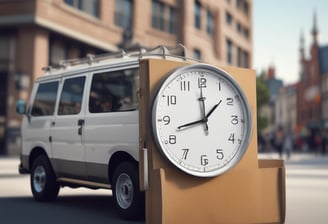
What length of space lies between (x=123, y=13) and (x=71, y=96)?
23.4 m

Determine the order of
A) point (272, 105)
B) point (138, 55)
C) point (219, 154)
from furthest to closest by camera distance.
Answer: point (272, 105), point (138, 55), point (219, 154)

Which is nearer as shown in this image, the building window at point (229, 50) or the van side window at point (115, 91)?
the van side window at point (115, 91)

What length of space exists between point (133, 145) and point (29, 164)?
3512mm

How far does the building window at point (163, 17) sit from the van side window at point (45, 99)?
25.5 m

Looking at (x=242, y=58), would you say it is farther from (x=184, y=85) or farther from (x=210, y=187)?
(x=210, y=187)

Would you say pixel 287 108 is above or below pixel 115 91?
above

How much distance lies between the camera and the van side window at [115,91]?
297 inches

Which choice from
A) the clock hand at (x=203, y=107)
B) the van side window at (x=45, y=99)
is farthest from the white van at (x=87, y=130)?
the clock hand at (x=203, y=107)

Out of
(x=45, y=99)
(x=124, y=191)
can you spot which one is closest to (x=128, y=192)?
(x=124, y=191)

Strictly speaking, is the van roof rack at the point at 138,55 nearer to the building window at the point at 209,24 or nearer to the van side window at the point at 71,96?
the van side window at the point at 71,96

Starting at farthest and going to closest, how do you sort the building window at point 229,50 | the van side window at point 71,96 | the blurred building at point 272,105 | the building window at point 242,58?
the blurred building at point 272,105 → the building window at point 242,58 → the building window at point 229,50 → the van side window at point 71,96

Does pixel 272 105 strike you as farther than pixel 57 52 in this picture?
Yes

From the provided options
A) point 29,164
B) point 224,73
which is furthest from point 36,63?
point 224,73

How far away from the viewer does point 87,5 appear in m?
28.2
